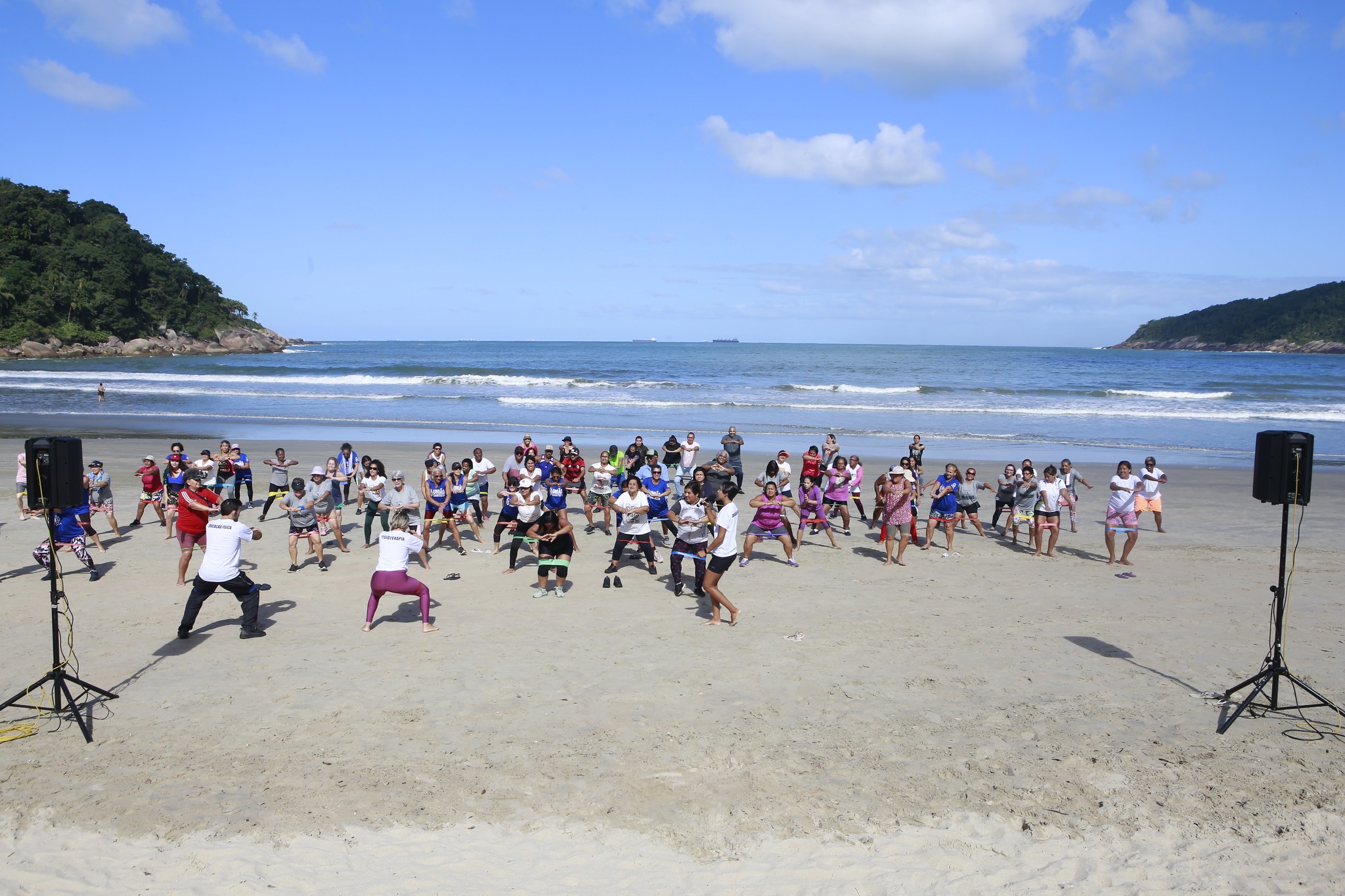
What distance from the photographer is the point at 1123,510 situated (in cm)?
1199

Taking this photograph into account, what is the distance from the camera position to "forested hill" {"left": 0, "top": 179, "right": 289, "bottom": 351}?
2798 inches

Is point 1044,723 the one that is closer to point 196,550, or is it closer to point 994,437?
point 196,550

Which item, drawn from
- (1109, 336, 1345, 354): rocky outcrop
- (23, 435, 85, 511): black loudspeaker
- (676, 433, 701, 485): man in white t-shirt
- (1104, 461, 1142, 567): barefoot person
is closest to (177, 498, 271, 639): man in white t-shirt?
(23, 435, 85, 511): black loudspeaker

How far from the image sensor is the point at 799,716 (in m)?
Result: 6.79

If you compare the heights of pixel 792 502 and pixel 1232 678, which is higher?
pixel 792 502

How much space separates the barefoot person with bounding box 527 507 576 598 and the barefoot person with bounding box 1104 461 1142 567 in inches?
312

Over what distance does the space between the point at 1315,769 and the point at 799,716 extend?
367 cm

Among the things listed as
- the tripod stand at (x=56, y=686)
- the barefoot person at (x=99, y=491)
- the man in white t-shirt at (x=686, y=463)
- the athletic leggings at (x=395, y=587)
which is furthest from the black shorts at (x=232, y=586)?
the man in white t-shirt at (x=686, y=463)

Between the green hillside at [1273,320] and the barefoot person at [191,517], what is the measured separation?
14719cm

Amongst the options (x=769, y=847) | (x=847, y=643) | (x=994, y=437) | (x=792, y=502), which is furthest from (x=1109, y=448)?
(x=769, y=847)

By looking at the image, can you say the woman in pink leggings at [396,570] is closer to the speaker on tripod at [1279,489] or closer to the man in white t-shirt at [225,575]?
the man in white t-shirt at [225,575]

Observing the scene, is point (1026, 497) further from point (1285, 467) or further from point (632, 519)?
point (1285, 467)

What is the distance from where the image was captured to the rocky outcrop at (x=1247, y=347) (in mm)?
116812

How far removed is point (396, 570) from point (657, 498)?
4.76 meters
